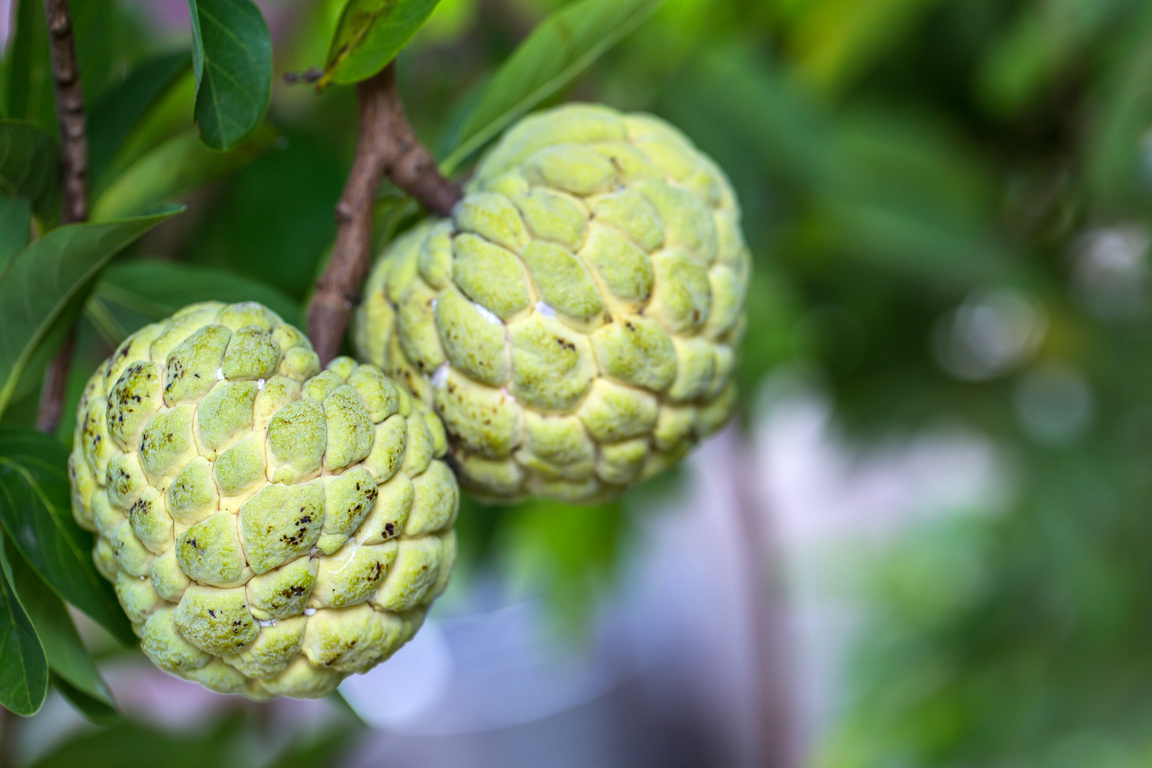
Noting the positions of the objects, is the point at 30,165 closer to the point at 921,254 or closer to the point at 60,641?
the point at 60,641

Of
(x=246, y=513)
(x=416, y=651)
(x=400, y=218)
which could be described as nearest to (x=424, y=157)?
(x=400, y=218)

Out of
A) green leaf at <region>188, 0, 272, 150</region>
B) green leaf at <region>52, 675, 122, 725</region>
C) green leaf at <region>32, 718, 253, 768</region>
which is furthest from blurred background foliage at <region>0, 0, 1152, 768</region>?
green leaf at <region>52, 675, 122, 725</region>

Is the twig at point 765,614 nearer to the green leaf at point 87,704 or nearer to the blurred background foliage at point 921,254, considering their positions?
the blurred background foliage at point 921,254

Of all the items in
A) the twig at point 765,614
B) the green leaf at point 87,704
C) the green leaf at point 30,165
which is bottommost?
the twig at point 765,614

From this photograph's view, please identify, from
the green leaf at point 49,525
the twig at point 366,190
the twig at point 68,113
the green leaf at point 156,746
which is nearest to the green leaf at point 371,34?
the twig at point 366,190

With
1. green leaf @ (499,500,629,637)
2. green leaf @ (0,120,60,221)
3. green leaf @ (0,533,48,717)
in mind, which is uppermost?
green leaf @ (0,120,60,221)

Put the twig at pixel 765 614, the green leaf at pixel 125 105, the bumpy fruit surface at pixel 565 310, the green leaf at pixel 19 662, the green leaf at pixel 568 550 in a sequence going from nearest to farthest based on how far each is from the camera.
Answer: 1. the green leaf at pixel 19 662
2. the bumpy fruit surface at pixel 565 310
3. the green leaf at pixel 125 105
4. the green leaf at pixel 568 550
5. the twig at pixel 765 614

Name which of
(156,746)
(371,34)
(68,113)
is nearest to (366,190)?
(371,34)

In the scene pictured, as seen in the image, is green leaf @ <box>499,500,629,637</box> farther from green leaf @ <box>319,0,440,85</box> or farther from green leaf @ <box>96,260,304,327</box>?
green leaf @ <box>319,0,440,85</box>

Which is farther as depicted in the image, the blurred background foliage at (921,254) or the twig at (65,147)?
the blurred background foliage at (921,254)
